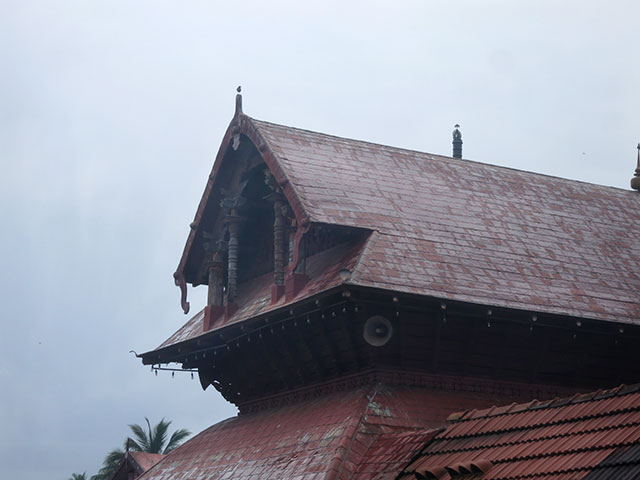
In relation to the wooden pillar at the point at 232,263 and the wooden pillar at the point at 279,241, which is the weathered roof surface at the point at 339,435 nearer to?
the wooden pillar at the point at 279,241

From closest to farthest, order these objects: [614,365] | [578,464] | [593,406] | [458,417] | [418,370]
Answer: [578,464] < [593,406] < [458,417] < [418,370] < [614,365]

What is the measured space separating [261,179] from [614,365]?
7382 mm

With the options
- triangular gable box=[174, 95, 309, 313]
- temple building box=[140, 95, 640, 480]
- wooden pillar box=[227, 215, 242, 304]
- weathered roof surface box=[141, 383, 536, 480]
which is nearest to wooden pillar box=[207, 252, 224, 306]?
temple building box=[140, 95, 640, 480]

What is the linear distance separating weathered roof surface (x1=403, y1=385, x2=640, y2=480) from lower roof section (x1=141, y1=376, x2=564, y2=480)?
69cm

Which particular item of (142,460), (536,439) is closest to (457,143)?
(536,439)

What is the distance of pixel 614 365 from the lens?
17531 mm

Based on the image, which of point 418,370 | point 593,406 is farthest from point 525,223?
point 593,406

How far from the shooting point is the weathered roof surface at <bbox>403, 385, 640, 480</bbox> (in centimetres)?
1080

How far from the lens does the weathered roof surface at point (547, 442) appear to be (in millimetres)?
10797

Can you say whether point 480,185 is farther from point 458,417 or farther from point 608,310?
point 458,417

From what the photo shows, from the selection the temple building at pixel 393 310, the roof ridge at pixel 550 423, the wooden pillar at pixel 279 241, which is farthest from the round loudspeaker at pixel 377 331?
the wooden pillar at pixel 279 241

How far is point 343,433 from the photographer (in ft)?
49.7

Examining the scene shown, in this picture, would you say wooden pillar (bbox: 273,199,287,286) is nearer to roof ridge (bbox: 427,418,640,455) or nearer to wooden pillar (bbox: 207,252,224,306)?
wooden pillar (bbox: 207,252,224,306)

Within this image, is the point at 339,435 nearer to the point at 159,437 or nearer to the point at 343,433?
the point at 343,433
